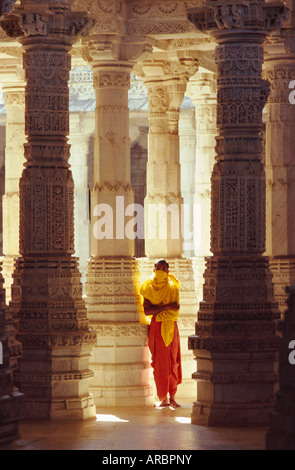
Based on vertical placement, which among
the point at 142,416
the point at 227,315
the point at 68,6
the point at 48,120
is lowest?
the point at 142,416

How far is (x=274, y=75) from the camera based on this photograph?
17578 millimetres

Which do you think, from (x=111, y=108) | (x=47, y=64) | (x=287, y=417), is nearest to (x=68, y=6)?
(x=47, y=64)

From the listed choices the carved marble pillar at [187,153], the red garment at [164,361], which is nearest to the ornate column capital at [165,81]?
the red garment at [164,361]

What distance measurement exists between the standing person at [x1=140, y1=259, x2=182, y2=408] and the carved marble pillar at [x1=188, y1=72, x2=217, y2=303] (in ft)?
13.1

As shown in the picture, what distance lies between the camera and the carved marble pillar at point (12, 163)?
19.7 meters

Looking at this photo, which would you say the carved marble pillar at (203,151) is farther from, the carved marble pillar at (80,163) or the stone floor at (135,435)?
the stone floor at (135,435)

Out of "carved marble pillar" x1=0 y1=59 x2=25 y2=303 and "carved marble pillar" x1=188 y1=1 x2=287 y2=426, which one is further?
"carved marble pillar" x1=0 y1=59 x2=25 y2=303

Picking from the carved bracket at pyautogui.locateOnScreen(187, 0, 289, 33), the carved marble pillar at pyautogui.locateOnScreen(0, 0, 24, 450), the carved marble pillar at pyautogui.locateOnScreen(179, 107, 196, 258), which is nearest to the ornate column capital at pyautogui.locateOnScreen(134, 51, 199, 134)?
the carved bracket at pyautogui.locateOnScreen(187, 0, 289, 33)

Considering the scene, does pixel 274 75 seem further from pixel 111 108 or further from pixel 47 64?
pixel 47 64

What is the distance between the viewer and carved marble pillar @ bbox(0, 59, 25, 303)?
1969cm

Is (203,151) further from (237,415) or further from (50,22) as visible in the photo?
(237,415)

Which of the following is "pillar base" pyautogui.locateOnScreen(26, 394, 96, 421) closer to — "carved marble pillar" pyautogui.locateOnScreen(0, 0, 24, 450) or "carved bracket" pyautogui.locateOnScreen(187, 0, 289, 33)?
"carved marble pillar" pyautogui.locateOnScreen(0, 0, 24, 450)

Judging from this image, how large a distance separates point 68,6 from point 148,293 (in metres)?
3.83

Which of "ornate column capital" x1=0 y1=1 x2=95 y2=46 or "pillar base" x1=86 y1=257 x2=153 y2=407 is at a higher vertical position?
"ornate column capital" x1=0 y1=1 x2=95 y2=46
